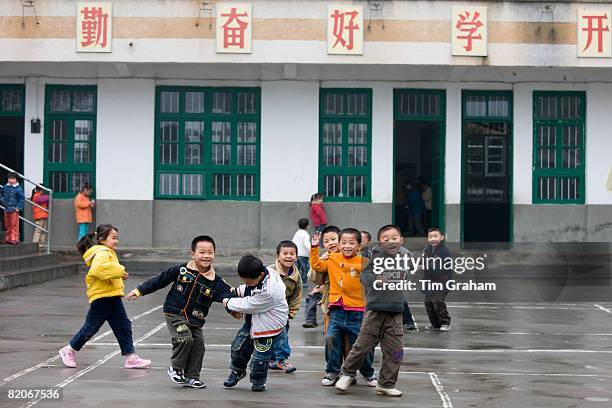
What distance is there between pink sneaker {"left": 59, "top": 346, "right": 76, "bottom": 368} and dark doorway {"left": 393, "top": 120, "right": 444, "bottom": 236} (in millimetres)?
15940

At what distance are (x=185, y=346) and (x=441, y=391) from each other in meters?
2.34

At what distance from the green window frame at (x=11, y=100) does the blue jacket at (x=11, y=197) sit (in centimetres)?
379

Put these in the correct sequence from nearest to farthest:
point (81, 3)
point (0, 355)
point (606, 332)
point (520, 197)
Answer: point (0, 355)
point (606, 332)
point (81, 3)
point (520, 197)

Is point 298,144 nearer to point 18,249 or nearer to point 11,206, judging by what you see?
point 11,206

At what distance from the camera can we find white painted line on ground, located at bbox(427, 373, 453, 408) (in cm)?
1023

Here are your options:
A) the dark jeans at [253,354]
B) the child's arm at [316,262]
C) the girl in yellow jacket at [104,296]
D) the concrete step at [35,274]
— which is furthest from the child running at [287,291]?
the concrete step at [35,274]

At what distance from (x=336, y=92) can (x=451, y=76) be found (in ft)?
8.35

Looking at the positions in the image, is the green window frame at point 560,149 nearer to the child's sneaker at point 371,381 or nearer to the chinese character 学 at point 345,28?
the chinese character 学 at point 345,28

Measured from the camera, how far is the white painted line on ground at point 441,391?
10234mm

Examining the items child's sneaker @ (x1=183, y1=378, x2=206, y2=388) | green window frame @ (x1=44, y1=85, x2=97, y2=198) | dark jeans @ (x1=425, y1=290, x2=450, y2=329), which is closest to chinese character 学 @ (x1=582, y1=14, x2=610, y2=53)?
green window frame @ (x1=44, y1=85, x2=97, y2=198)

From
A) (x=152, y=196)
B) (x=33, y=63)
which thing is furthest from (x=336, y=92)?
(x=33, y=63)

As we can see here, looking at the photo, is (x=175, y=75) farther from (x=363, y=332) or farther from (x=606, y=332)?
(x=363, y=332)

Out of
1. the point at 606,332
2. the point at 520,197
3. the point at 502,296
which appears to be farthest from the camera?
the point at 520,197

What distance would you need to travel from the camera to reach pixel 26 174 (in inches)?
1049
